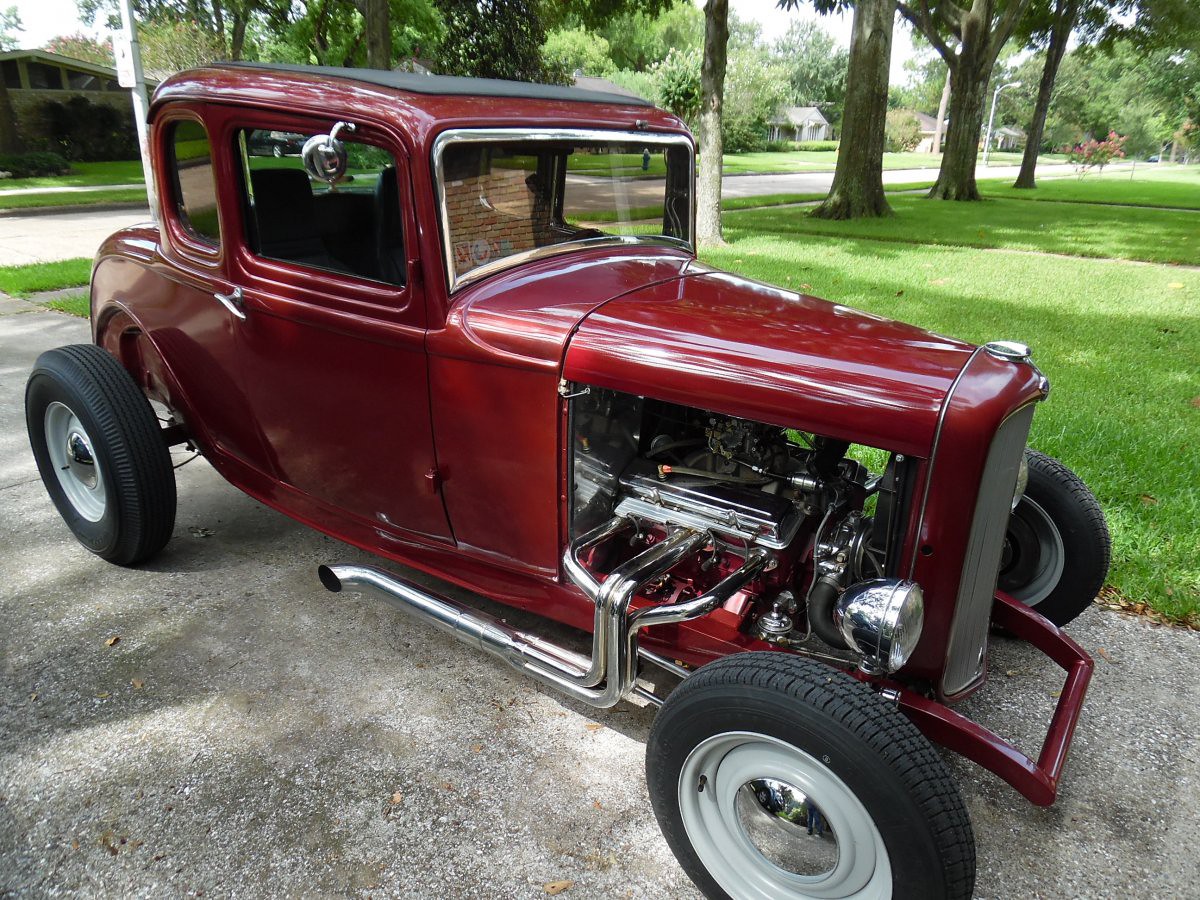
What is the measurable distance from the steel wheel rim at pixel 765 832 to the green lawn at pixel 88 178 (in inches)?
786

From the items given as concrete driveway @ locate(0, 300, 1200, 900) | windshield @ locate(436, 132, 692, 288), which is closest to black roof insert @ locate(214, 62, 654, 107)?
windshield @ locate(436, 132, 692, 288)

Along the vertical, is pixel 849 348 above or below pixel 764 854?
above

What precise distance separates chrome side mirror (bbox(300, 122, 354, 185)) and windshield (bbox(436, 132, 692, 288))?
276 mm

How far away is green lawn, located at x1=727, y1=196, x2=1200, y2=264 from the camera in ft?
37.1

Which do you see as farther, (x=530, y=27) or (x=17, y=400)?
(x=530, y=27)

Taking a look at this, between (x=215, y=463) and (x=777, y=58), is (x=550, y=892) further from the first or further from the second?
(x=777, y=58)

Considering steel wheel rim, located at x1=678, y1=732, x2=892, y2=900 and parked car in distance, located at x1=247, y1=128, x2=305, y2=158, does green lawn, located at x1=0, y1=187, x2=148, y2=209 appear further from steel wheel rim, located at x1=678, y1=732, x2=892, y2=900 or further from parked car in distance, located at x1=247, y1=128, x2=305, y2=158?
steel wheel rim, located at x1=678, y1=732, x2=892, y2=900

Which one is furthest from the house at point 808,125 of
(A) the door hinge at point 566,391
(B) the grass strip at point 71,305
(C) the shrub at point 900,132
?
(A) the door hinge at point 566,391

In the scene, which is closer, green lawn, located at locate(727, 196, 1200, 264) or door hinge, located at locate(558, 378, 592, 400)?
door hinge, located at locate(558, 378, 592, 400)

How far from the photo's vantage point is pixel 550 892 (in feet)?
6.45

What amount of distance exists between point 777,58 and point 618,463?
9820 centimetres

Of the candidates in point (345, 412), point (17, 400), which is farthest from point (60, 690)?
point (17, 400)

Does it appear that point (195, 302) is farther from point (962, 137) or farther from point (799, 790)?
point (962, 137)

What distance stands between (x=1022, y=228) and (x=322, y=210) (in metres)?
13.2
